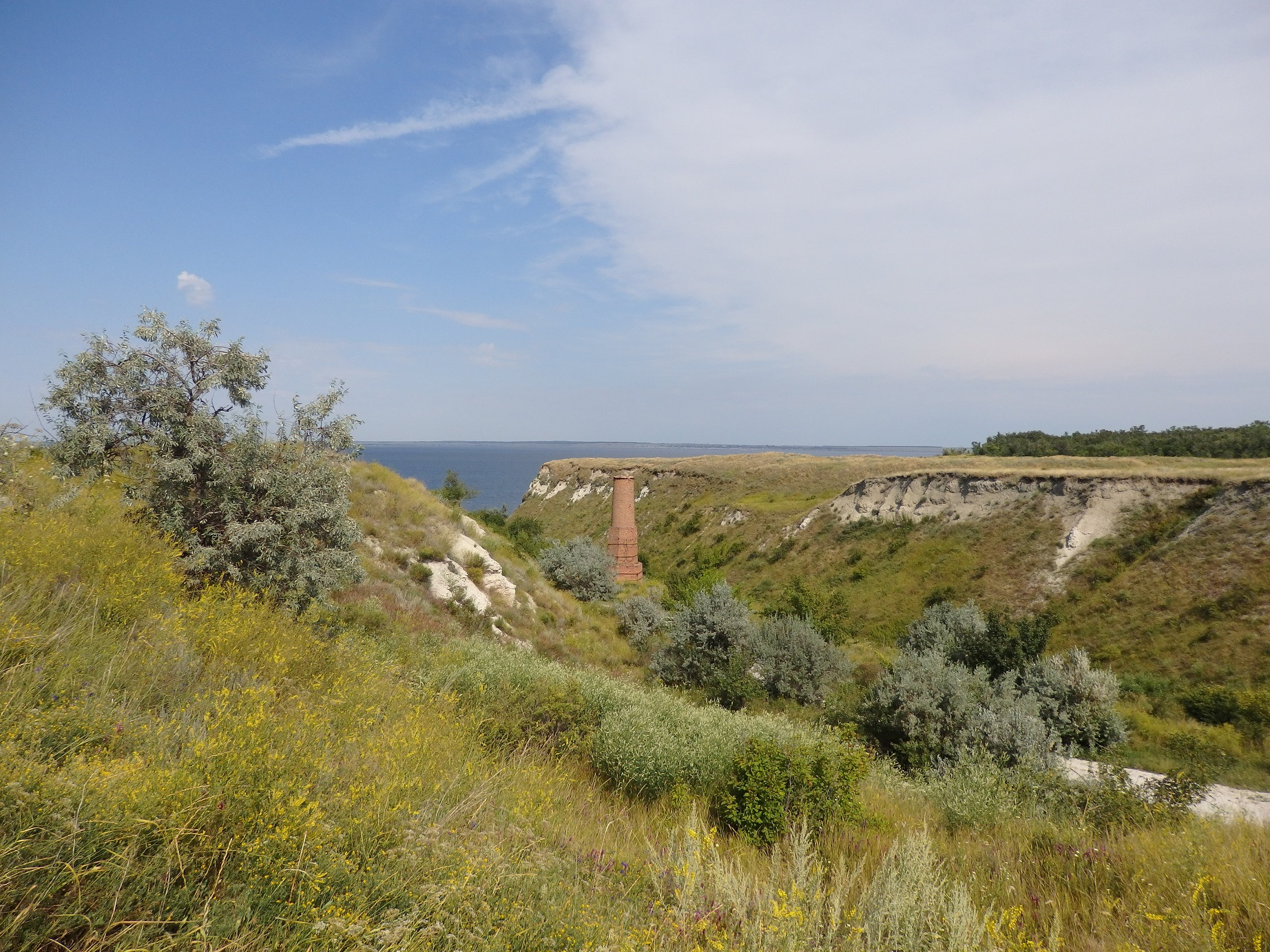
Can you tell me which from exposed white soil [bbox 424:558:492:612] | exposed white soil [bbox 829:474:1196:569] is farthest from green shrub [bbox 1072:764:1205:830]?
exposed white soil [bbox 829:474:1196:569]

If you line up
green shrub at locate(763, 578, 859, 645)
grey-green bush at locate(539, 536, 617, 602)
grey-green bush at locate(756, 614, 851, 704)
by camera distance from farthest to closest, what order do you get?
1. grey-green bush at locate(539, 536, 617, 602)
2. green shrub at locate(763, 578, 859, 645)
3. grey-green bush at locate(756, 614, 851, 704)

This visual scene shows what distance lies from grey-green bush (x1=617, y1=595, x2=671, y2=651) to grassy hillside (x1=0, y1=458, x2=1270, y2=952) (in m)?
13.0

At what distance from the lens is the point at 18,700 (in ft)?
9.93

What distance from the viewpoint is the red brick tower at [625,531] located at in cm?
3772

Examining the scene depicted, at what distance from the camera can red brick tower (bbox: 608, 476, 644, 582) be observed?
3772 centimetres

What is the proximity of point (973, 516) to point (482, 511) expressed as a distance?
105 ft

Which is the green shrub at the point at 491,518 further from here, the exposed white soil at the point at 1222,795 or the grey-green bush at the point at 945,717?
the exposed white soil at the point at 1222,795

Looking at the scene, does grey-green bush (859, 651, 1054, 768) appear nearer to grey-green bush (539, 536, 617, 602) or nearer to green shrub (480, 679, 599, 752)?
green shrub (480, 679, 599, 752)

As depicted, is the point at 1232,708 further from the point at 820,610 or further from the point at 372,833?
the point at 372,833

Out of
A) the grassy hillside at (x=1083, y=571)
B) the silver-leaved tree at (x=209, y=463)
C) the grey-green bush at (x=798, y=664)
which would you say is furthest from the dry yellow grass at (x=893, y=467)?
the silver-leaved tree at (x=209, y=463)

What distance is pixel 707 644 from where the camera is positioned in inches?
680

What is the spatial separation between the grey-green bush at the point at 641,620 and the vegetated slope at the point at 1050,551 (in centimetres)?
1264

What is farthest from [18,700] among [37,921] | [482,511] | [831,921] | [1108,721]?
[482,511]

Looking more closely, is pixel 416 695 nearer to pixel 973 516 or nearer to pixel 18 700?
pixel 18 700
